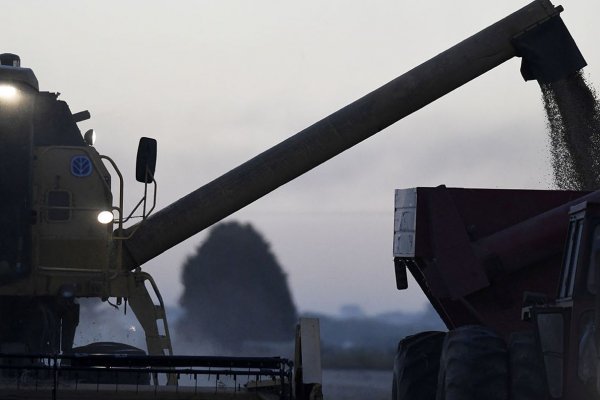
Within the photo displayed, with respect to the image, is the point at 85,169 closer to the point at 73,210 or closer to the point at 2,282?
the point at 73,210

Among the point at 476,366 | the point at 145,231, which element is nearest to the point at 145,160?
the point at 145,231

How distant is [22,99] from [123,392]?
13.1ft

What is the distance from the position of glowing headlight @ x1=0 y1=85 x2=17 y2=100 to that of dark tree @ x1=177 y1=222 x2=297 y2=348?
40.3ft

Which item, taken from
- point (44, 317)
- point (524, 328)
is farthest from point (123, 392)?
point (524, 328)

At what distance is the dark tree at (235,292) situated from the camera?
26047 mm

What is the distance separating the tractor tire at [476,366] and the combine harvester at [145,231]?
93 millimetres

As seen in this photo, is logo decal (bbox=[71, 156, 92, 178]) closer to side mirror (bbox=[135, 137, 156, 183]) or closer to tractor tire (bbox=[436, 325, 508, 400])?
side mirror (bbox=[135, 137, 156, 183])

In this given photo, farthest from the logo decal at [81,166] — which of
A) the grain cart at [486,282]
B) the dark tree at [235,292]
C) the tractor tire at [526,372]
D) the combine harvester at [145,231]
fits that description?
the dark tree at [235,292]

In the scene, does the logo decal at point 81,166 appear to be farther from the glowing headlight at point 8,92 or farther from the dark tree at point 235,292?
the dark tree at point 235,292

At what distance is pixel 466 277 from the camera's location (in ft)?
38.8

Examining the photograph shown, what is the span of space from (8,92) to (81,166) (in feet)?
3.35

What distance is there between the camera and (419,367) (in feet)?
39.0

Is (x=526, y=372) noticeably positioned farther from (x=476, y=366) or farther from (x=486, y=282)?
(x=486, y=282)

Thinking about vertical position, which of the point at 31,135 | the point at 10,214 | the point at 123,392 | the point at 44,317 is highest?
the point at 31,135
